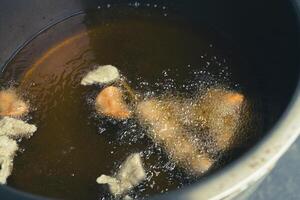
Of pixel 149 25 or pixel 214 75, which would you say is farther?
pixel 149 25

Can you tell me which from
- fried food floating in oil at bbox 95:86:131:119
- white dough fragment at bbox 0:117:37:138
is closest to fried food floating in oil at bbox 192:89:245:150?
fried food floating in oil at bbox 95:86:131:119

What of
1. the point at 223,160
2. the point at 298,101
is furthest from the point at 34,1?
the point at 298,101

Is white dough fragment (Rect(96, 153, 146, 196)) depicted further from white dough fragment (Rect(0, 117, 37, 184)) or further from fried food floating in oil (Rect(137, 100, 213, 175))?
white dough fragment (Rect(0, 117, 37, 184))

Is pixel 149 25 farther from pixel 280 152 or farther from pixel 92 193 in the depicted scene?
pixel 280 152

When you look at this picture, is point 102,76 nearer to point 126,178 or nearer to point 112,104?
point 112,104

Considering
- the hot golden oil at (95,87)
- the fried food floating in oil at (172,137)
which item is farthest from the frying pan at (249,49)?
the fried food floating in oil at (172,137)

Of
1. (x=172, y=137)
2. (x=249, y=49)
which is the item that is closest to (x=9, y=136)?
(x=172, y=137)

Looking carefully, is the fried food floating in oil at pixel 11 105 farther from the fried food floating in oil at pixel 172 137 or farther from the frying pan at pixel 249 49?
the fried food floating in oil at pixel 172 137
